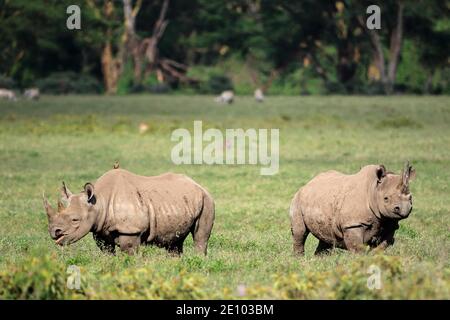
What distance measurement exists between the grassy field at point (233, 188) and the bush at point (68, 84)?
13.6 m

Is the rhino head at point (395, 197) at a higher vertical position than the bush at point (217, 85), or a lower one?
higher

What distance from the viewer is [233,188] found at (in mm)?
22859

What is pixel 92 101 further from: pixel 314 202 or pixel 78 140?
pixel 314 202

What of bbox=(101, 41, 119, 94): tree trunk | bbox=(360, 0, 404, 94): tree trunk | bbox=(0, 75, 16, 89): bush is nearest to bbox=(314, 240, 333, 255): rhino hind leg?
bbox=(0, 75, 16, 89): bush

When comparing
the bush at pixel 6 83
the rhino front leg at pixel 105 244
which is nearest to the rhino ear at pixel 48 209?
the rhino front leg at pixel 105 244

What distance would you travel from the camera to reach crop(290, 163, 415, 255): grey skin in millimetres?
12555

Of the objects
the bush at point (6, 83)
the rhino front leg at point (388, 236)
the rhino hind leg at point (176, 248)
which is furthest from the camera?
the bush at point (6, 83)

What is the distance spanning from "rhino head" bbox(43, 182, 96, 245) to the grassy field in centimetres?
28

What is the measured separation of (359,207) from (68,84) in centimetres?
5573

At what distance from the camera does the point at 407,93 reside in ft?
225

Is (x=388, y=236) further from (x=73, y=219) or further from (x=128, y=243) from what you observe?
(x=73, y=219)

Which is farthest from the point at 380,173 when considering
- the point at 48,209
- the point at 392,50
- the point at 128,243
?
the point at 392,50

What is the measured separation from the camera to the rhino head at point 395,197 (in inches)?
492

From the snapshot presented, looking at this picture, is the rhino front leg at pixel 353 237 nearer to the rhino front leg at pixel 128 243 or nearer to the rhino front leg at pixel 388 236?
the rhino front leg at pixel 388 236
